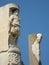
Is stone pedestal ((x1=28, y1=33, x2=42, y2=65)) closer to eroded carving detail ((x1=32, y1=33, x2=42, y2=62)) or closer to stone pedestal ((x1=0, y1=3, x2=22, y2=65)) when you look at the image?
eroded carving detail ((x1=32, y1=33, x2=42, y2=62))

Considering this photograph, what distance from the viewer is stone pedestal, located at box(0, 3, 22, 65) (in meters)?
3.90

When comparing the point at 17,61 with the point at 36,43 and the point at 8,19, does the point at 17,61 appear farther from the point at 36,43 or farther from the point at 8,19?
the point at 36,43

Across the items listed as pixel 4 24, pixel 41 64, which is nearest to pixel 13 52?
pixel 4 24

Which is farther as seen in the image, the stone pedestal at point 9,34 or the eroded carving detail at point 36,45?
the eroded carving detail at point 36,45

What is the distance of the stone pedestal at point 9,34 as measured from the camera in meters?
3.90

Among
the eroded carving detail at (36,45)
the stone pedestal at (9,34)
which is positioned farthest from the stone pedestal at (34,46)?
the stone pedestal at (9,34)

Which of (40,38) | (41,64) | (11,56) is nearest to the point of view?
(11,56)

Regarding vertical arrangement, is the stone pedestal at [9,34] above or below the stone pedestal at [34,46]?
above

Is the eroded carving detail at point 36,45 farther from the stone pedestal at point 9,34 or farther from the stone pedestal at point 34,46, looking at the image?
the stone pedestal at point 9,34

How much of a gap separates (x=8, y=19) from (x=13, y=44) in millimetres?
388

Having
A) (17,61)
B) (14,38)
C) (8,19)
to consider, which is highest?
(8,19)

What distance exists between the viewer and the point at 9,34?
3.99 m

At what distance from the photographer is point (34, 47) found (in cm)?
653

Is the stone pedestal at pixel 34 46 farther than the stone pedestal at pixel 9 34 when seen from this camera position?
Yes
